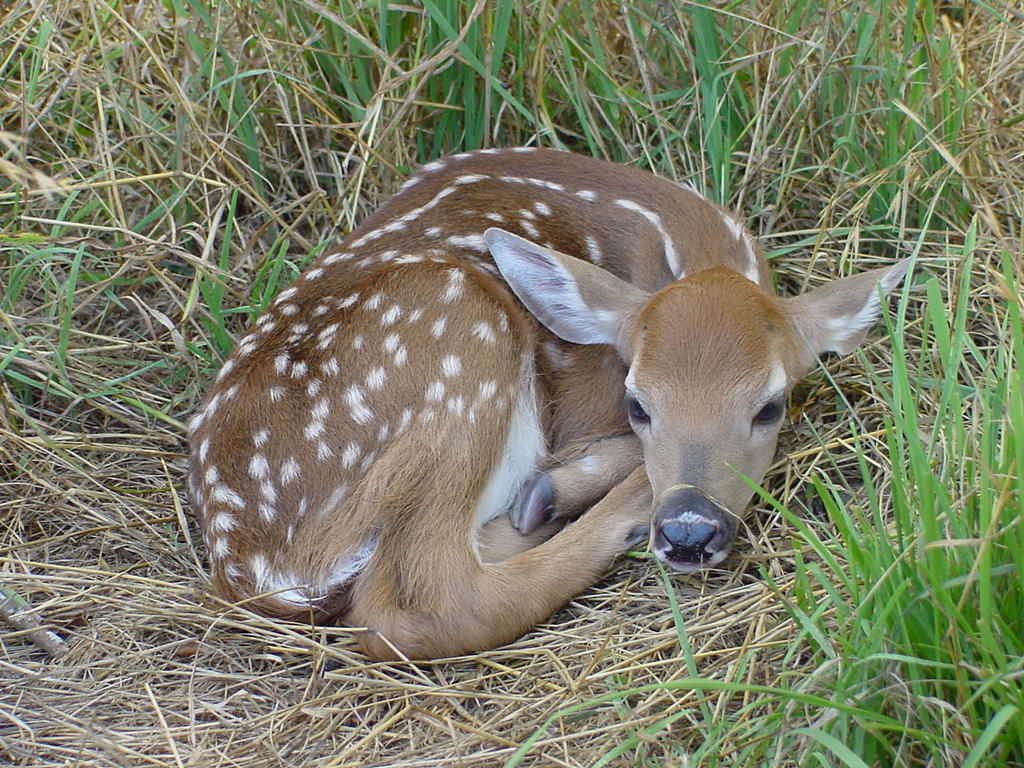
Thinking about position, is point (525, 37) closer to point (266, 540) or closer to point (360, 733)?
point (266, 540)

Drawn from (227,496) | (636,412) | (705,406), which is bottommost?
(227,496)

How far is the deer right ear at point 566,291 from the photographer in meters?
3.53

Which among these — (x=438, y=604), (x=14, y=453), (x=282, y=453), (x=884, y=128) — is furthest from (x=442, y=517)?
(x=884, y=128)

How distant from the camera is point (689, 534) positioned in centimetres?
306

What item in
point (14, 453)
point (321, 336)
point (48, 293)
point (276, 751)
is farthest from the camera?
point (48, 293)

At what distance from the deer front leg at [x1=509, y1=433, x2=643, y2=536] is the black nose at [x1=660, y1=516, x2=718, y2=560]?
0.62 m

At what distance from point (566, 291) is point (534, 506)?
23.9 inches

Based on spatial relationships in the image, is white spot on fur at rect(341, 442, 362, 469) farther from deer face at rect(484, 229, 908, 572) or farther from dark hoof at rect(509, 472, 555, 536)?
deer face at rect(484, 229, 908, 572)

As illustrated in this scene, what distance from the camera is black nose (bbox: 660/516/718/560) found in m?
3.06

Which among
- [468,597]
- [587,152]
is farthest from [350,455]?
[587,152]

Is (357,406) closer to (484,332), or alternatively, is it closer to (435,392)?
(435,392)

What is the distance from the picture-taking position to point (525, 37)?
446 centimetres

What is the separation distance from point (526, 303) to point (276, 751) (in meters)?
1.43

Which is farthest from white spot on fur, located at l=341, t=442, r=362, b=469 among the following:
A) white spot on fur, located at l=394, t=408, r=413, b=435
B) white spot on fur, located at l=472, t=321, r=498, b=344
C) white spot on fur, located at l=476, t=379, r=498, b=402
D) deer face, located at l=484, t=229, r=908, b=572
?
deer face, located at l=484, t=229, r=908, b=572
